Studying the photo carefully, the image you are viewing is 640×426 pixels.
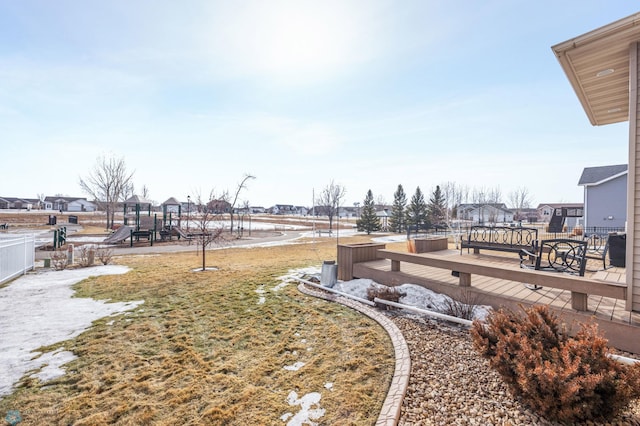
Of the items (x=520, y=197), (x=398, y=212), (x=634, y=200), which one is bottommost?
(x=398, y=212)

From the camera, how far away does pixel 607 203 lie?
19.8 m

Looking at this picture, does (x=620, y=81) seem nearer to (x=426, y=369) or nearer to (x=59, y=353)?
(x=426, y=369)

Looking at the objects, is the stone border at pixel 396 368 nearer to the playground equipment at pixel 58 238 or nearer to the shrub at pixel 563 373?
the shrub at pixel 563 373

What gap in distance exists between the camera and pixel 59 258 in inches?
383

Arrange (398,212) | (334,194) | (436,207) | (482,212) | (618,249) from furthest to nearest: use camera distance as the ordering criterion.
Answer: (482,212) < (334,194) < (398,212) < (436,207) < (618,249)

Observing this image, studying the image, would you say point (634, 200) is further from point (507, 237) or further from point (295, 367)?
point (507, 237)

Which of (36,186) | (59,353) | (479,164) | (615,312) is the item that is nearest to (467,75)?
(615,312)

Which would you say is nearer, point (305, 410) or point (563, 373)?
point (563, 373)

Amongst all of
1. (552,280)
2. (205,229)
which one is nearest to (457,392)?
(552,280)

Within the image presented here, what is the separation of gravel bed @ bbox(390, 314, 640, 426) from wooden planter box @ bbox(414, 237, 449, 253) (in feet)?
21.5

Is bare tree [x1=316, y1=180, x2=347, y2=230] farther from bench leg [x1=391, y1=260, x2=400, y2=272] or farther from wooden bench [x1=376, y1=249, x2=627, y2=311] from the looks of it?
wooden bench [x1=376, y1=249, x2=627, y2=311]

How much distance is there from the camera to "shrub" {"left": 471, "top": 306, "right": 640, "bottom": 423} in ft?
6.70

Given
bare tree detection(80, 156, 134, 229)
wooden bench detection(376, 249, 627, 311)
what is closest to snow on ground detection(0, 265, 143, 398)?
wooden bench detection(376, 249, 627, 311)

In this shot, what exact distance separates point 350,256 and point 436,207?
2995cm
